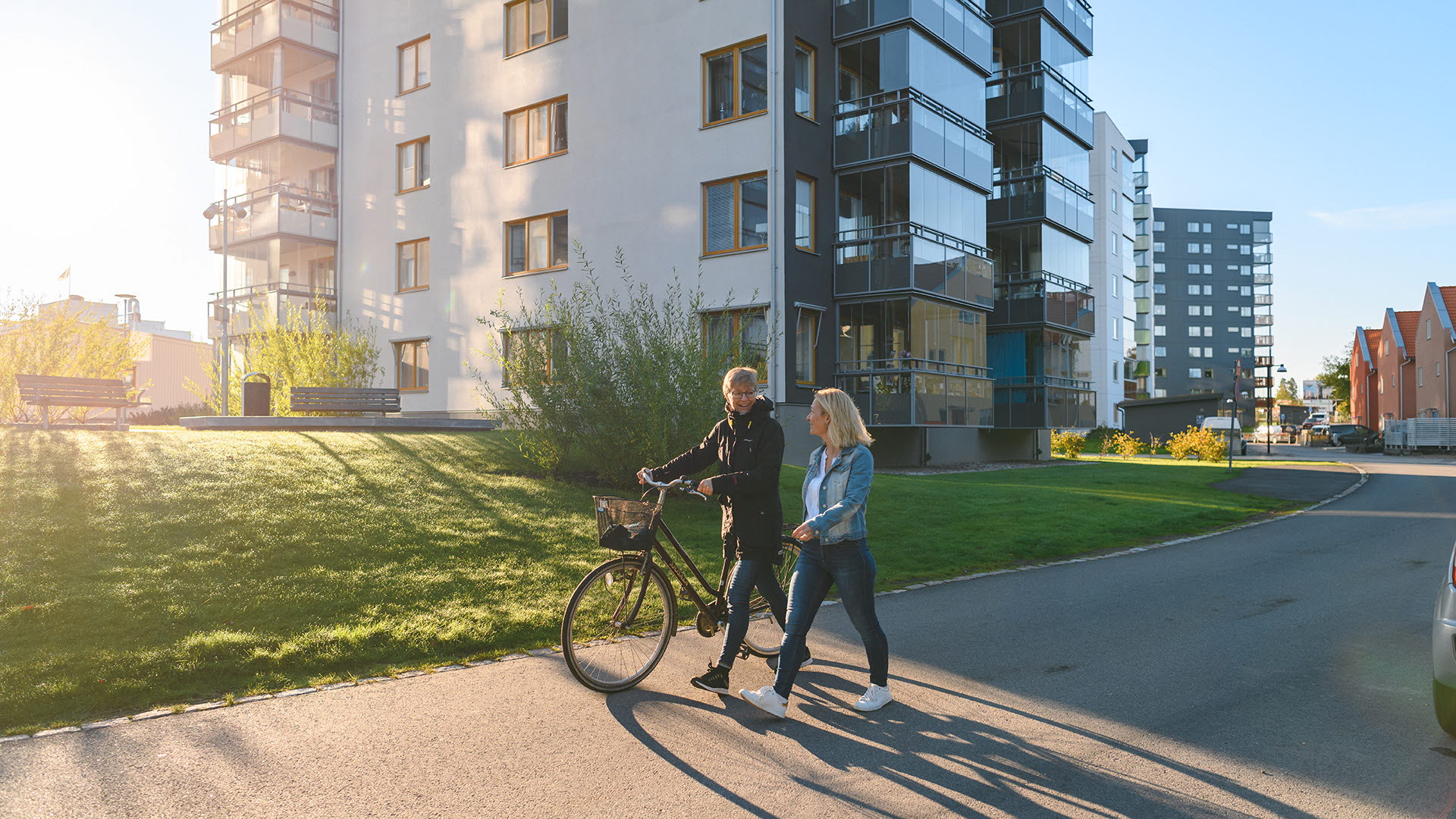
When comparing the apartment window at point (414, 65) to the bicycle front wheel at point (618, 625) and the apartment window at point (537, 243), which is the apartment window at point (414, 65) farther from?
the bicycle front wheel at point (618, 625)

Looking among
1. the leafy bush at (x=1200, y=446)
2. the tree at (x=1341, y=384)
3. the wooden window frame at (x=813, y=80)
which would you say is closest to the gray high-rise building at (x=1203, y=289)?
the tree at (x=1341, y=384)

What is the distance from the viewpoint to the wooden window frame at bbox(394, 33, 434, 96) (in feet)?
97.8

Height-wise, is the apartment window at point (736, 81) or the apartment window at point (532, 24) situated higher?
the apartment window at point (532, 24)

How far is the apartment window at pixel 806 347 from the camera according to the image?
2212 centimetres

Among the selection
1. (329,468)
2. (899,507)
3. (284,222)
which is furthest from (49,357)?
(899,507)

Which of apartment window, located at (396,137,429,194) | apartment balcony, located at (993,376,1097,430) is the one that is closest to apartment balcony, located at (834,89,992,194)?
apartment balcony, located at (993,376,1097,430)

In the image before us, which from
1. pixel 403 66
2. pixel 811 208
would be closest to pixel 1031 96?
pixel 811 208

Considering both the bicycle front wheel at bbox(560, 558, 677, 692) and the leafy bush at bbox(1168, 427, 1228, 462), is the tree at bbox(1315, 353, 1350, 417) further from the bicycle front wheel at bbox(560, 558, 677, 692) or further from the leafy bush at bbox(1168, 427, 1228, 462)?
the bicycle front wheel at bbox(560, 558, 677, 692)

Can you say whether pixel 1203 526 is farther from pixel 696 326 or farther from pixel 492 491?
pixel 492 491

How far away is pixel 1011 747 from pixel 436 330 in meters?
26.4

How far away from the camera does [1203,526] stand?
14750mm

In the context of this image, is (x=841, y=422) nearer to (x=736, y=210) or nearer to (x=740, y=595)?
(x=740, y=595)

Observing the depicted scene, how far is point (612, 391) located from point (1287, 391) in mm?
169709

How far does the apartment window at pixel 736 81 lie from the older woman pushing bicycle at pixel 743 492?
57.2 ft
